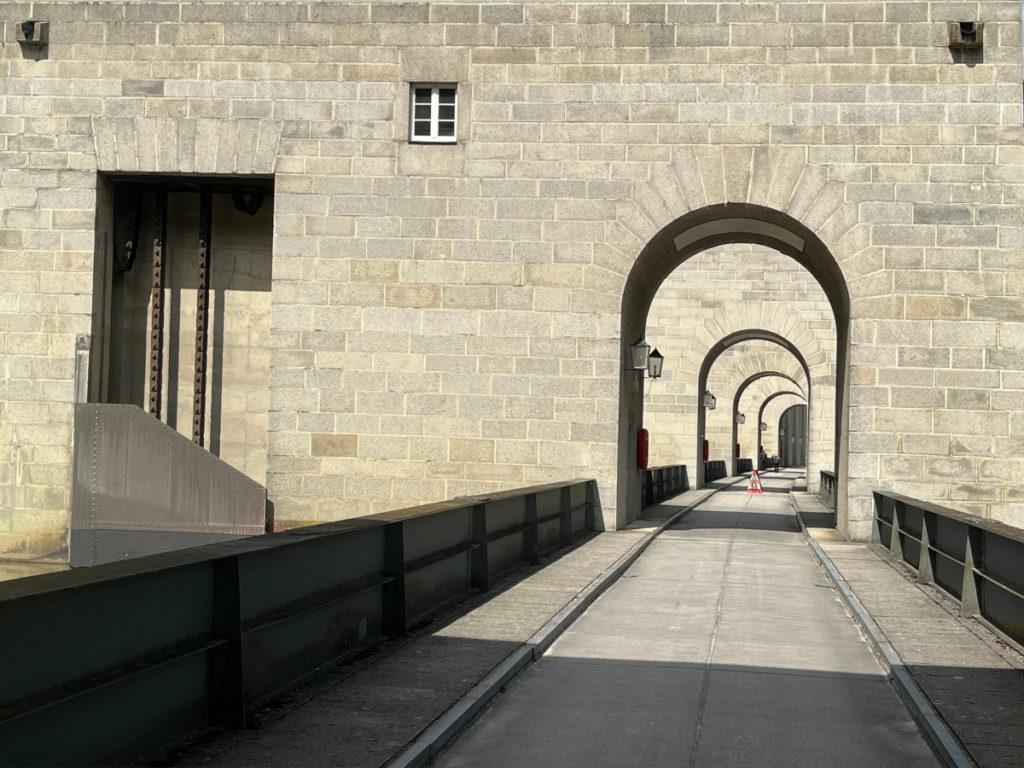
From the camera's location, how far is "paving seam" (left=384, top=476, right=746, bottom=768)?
564 centimetres

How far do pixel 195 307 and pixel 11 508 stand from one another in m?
4.11

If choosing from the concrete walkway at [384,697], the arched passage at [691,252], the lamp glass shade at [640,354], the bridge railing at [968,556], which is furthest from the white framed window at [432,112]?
the concrete walkway at [384,697]

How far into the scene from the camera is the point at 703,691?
7527 mm

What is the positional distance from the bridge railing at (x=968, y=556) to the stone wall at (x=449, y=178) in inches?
125

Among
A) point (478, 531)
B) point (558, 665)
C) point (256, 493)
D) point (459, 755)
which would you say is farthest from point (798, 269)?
point (459, 755)

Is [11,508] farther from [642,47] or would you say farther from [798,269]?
[798,269]

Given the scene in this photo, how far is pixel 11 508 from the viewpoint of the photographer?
55.7 feet

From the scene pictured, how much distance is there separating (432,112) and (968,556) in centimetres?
1027

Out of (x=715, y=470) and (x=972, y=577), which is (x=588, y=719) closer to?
(x=972, y=577)

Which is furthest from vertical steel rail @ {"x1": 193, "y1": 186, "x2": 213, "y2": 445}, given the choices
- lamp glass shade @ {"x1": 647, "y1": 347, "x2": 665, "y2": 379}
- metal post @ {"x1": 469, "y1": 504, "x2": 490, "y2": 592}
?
metal post @ {"x1": 469, "y1": 504, "x2": 490, "y2": 592}

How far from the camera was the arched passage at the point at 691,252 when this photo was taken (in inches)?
677

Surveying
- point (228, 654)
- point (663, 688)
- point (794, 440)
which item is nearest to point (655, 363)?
point (663, 688)

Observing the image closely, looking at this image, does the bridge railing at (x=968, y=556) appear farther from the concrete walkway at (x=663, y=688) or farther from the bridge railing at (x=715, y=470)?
the bridge railing at (x=715, y=470)

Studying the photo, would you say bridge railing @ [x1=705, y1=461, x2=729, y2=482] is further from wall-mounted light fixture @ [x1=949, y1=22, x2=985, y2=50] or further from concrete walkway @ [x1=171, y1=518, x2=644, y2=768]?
concrete walkway @ [x1=171, y1=518, x2=644, y2=768]
